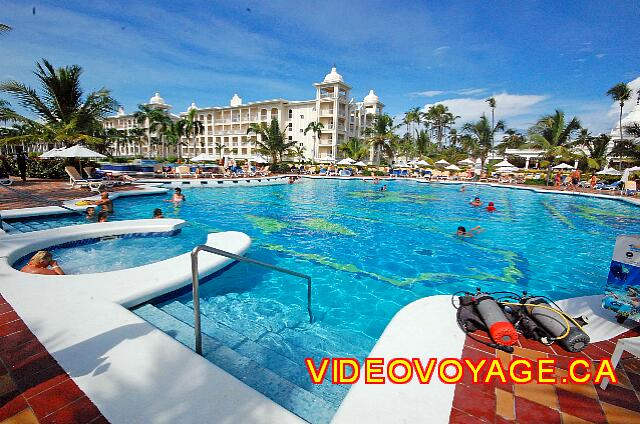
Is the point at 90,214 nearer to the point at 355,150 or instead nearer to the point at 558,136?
the point at 355,150

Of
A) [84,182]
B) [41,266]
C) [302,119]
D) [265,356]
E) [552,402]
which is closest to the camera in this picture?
[552,402]

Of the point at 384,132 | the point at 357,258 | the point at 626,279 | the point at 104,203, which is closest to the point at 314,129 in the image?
the point at 384,132

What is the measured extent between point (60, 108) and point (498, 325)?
22.7 meters

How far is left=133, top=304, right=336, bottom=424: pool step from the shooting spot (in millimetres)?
2533

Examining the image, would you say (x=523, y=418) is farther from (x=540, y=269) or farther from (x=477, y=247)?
(x=477, y=247)

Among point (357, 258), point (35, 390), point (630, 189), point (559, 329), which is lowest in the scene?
point (357, 258)

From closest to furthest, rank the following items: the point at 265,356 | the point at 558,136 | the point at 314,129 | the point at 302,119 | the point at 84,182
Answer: the point at 265,356, the point at 84,182, the point at 558,136, the point at 314,129, the point at 302,119

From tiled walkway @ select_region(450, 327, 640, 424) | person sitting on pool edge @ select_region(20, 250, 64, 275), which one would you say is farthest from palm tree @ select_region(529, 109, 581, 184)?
person sitting on pool edge @ select_region(20, 250, 64, 275)

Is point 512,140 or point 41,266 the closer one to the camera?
point 41,266

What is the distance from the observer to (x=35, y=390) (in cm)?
214

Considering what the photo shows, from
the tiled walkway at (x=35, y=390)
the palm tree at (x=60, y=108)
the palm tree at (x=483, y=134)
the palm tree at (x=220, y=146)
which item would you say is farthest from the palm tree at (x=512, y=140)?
the tiled walkway at (x=35, y=390)

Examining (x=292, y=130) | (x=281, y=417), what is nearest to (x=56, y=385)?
(x=281, y=417)

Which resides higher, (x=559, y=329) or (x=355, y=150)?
(x=355, y=150)

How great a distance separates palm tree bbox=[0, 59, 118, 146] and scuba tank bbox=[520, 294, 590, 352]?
1916cm
